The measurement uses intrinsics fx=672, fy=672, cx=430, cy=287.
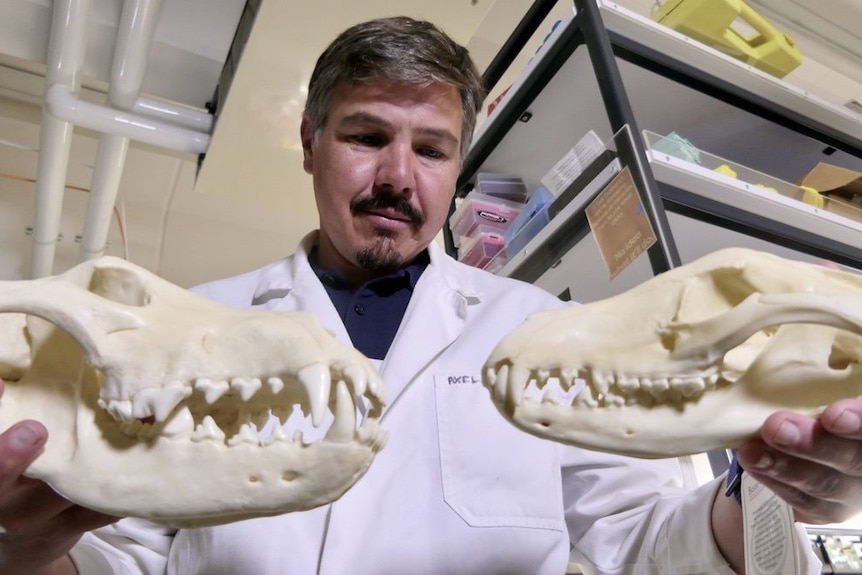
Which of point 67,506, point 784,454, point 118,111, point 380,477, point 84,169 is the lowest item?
point 84,169

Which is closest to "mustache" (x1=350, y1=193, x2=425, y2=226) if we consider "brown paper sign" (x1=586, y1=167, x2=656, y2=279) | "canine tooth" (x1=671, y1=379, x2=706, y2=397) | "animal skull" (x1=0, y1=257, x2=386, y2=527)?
"brown paper sign" (x1=586, y1=167, x2=656, y2=279)

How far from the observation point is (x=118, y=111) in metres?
2.14

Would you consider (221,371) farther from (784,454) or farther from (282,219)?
(282,219)

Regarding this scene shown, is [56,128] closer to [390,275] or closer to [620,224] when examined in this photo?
[390,275]

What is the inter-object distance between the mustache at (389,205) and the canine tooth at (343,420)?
0.63 meters

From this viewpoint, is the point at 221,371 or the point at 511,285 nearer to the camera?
the point at 221,371

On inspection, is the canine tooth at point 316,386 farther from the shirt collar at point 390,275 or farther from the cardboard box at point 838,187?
the cardboard box at point 838,187

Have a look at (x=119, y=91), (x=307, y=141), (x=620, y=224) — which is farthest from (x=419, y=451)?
(x=119, y=91)

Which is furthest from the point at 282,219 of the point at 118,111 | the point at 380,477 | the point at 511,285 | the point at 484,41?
the point at 380,477

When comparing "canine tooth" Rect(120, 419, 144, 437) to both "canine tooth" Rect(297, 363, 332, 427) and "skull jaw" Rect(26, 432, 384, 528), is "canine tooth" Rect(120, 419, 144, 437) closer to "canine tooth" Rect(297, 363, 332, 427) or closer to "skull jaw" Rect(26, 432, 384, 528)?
"skull jaw" Rect(26, 432, 384, 528)

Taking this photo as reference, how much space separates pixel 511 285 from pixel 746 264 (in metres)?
0.61

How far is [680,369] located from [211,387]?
408 millimetres

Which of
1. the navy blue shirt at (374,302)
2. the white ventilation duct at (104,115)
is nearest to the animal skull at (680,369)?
the navy blue shirt at (374,302)

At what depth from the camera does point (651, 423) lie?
603mm
